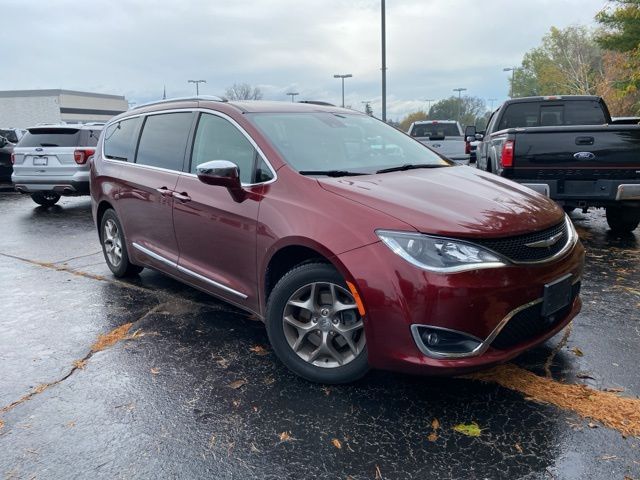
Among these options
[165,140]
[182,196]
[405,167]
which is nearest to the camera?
[405,167]

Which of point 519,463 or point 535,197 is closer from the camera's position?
point 519,463

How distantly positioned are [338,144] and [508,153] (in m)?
3.18

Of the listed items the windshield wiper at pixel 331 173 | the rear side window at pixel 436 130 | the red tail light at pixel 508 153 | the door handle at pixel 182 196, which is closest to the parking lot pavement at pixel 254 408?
the door handle at pixel 182 196

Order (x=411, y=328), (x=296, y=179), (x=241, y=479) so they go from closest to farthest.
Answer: (x=241, y=479) → (x=411, y=328) → (x=296, y=179)

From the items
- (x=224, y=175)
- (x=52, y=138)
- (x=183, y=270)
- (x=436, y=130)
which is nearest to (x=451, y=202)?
(x=224, y=175)

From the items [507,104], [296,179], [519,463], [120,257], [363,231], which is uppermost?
[507,104]

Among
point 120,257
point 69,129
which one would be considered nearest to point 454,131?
point 69,129

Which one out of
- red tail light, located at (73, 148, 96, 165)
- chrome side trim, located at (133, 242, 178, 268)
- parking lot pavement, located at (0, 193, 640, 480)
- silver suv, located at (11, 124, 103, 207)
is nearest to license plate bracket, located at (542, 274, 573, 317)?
parking lot pavement, located at (0, 193, 640, 480)

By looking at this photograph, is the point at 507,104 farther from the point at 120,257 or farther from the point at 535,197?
the point at 120,257

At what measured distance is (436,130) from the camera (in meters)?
16.9

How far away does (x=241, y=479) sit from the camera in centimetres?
243

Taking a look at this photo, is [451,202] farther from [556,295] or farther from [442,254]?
[556,295]

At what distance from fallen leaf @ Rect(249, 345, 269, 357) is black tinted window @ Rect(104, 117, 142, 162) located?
2426 mm

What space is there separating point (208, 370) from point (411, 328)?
1.50 m
